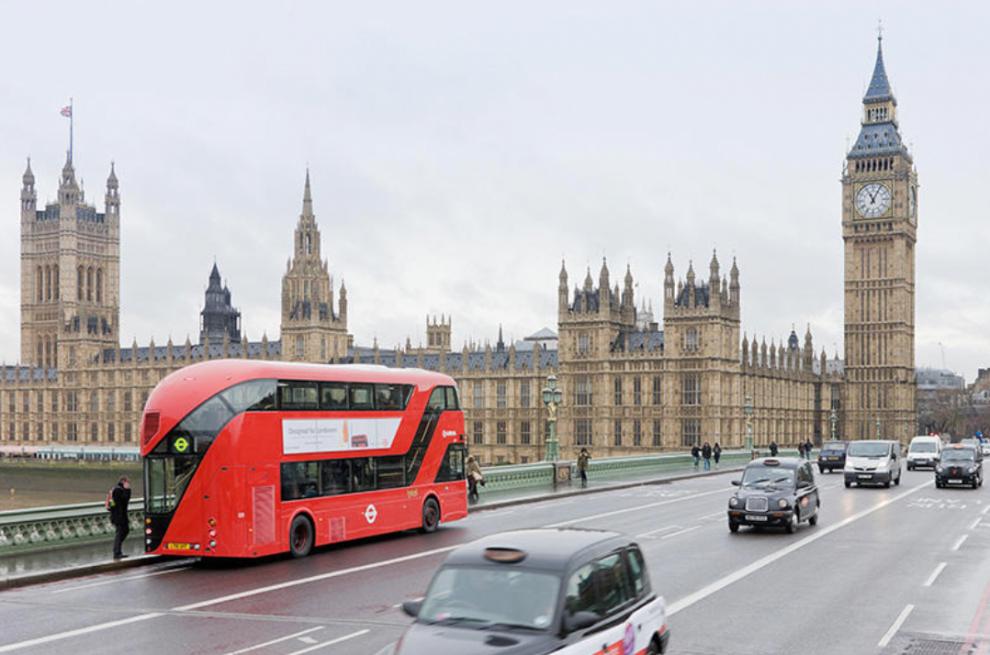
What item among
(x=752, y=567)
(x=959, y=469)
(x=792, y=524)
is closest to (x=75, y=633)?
(x=752, y=567)

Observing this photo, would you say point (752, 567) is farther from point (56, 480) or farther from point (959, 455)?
point (56, 480)

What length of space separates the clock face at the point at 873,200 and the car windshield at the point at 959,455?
250 ft

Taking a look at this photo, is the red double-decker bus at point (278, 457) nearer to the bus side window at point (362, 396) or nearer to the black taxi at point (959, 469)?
the bus side window at point (362, 396)

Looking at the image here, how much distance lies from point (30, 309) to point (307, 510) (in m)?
150

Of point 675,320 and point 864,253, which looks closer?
point 675,320

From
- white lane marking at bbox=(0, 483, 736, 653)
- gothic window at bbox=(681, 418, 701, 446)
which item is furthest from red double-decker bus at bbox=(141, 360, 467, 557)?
gothic window at bbox=(681, 418, 701, 446)

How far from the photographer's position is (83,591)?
62.7 ft

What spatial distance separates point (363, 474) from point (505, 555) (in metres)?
15.0

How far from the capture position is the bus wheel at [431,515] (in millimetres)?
27609

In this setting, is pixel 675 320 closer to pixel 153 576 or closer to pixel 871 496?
pixel 871 496

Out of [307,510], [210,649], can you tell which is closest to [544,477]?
[307,510]

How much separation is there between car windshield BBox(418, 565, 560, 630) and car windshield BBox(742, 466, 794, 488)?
61.3ft

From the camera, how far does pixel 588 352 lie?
94.1m

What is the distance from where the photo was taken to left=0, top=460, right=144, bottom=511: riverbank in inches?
3688
